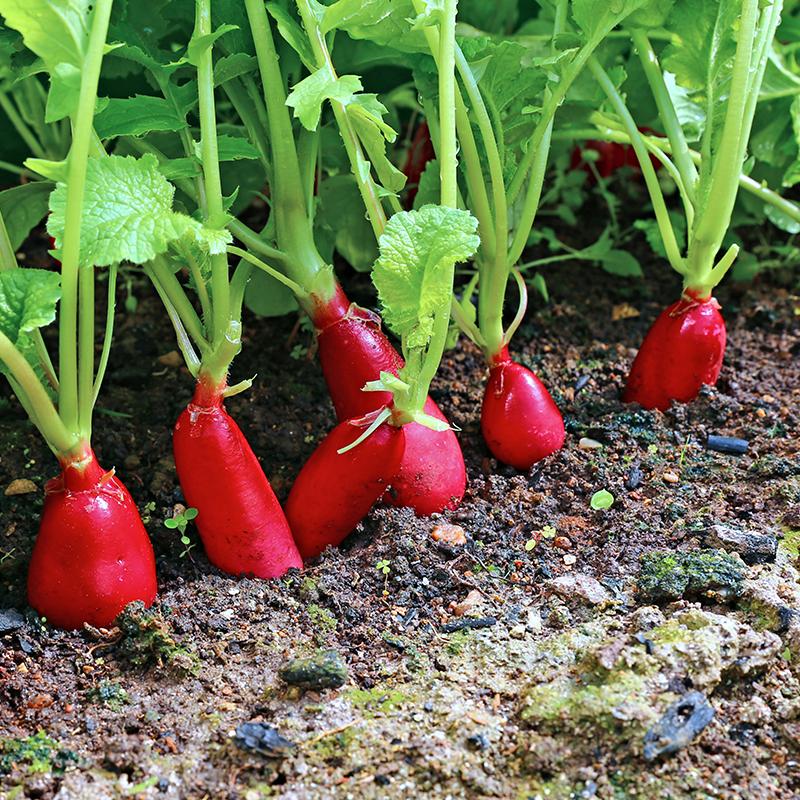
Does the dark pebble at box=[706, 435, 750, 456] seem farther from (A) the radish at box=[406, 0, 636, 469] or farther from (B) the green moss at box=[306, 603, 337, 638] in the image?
(B) the green moss at box=[306, 603, 337, 638]

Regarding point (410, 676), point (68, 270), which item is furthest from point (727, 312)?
point (68, 270)

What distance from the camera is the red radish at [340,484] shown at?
1559mm

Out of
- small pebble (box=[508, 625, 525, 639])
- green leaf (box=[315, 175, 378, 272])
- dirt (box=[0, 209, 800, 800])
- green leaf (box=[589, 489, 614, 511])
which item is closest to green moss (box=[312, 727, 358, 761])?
dirt (box=[0, 209, 800, 800])

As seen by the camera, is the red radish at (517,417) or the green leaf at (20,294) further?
the red radish at (517,417)

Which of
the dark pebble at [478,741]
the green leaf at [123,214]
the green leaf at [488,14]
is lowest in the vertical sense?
the dark pebble at [478,741]

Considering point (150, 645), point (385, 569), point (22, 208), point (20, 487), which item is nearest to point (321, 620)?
point (385, 569)

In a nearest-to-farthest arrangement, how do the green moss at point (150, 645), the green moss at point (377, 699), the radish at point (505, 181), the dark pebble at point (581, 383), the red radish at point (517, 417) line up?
the green moss at point (377, 699) → the green moss at point (150, 645) → the radish at point (505, 181) → the red radish at point (517, 417) → the dark pebble at point (581, 383)

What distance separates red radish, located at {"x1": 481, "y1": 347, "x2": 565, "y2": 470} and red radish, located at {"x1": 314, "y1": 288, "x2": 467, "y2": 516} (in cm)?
13

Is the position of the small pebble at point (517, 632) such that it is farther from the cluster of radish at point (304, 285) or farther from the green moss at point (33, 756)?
the green moss at point (33, 756)

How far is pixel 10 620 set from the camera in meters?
1.48

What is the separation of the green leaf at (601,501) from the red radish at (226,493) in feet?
1.59

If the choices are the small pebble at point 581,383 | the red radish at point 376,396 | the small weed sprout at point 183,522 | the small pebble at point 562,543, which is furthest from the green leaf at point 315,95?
the small pebble at point 581,383

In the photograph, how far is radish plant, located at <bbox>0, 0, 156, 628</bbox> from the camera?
1244mm

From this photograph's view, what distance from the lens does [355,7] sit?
145 cm
